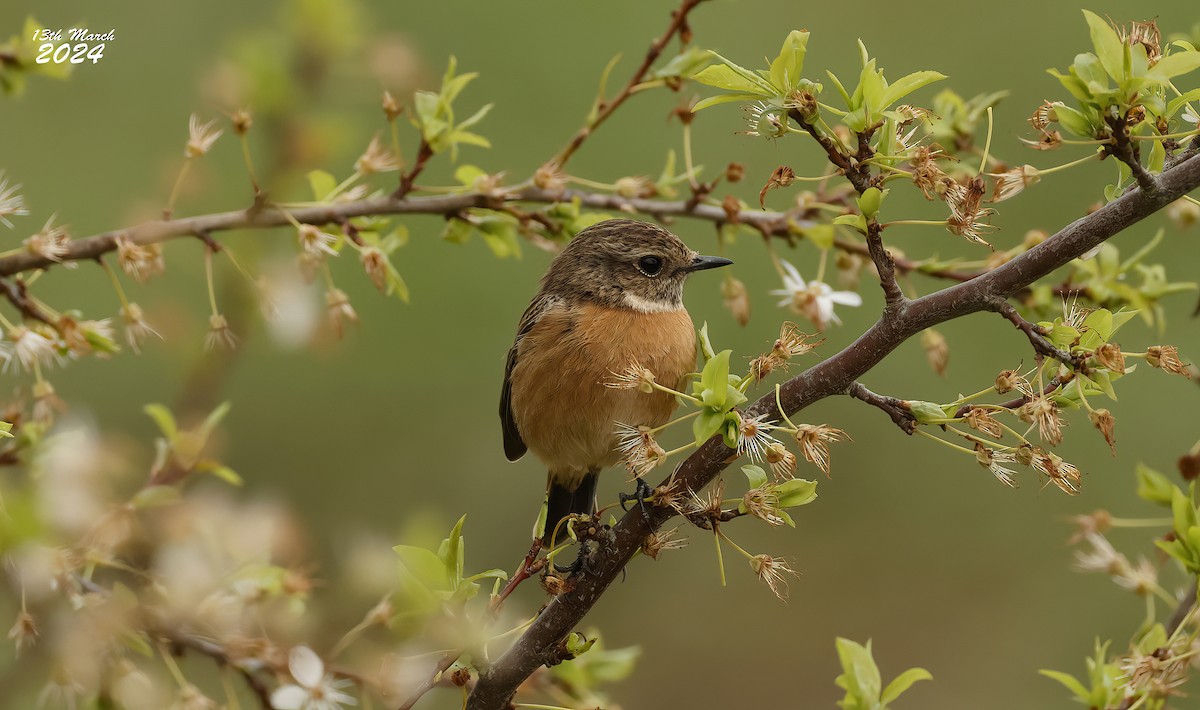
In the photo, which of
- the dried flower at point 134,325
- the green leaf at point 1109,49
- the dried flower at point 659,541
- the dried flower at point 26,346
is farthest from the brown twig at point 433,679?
the green leaf at point 1109,49

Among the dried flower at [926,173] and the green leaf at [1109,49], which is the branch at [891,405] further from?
the green leaf at [1109,49]

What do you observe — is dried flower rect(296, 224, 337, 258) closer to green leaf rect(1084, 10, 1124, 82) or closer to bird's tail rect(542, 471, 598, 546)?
green leaf rect(1084, 10, 1124, 82)

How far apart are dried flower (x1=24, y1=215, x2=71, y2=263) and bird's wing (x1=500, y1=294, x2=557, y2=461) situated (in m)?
2.16

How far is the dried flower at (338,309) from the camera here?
130 inches

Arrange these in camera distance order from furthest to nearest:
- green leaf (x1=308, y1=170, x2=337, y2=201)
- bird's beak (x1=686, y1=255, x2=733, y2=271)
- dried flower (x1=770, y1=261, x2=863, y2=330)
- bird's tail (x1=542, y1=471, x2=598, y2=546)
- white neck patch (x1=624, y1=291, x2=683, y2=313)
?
bird's tail (x1=542, y1=471, x2=598, y2=546) < white neck patch (x1=624, y1=291, x2=683, y2=313) < bird's beak (x1=686, y1=255, x2=733, y2=271) < dried flower (x1=770, y1=261, x2=863, y2=330) < green leaf (x1=308, y1=170, x2=337, y2=201)

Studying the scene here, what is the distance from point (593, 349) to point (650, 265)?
0.61m

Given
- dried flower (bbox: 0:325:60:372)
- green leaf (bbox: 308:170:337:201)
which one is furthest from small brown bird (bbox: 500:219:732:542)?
dried flower (bbox: 0:325:60:372)

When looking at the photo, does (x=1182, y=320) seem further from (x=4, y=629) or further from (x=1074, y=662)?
Result: (x=4, y=629)

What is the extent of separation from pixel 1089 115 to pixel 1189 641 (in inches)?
47.1

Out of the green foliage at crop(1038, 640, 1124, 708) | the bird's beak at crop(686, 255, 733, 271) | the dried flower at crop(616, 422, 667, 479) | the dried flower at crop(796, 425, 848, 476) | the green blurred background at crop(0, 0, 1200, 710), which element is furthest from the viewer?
the green blurred background at crop(0, 0, 1200, 710)

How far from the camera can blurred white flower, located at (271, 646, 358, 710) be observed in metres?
2.82

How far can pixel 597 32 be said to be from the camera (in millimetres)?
8812

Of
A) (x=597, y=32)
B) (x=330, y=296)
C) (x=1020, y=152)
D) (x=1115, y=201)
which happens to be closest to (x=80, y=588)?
(x=330, y=296)

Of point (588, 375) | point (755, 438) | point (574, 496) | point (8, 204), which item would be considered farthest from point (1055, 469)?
point (574, 496)
